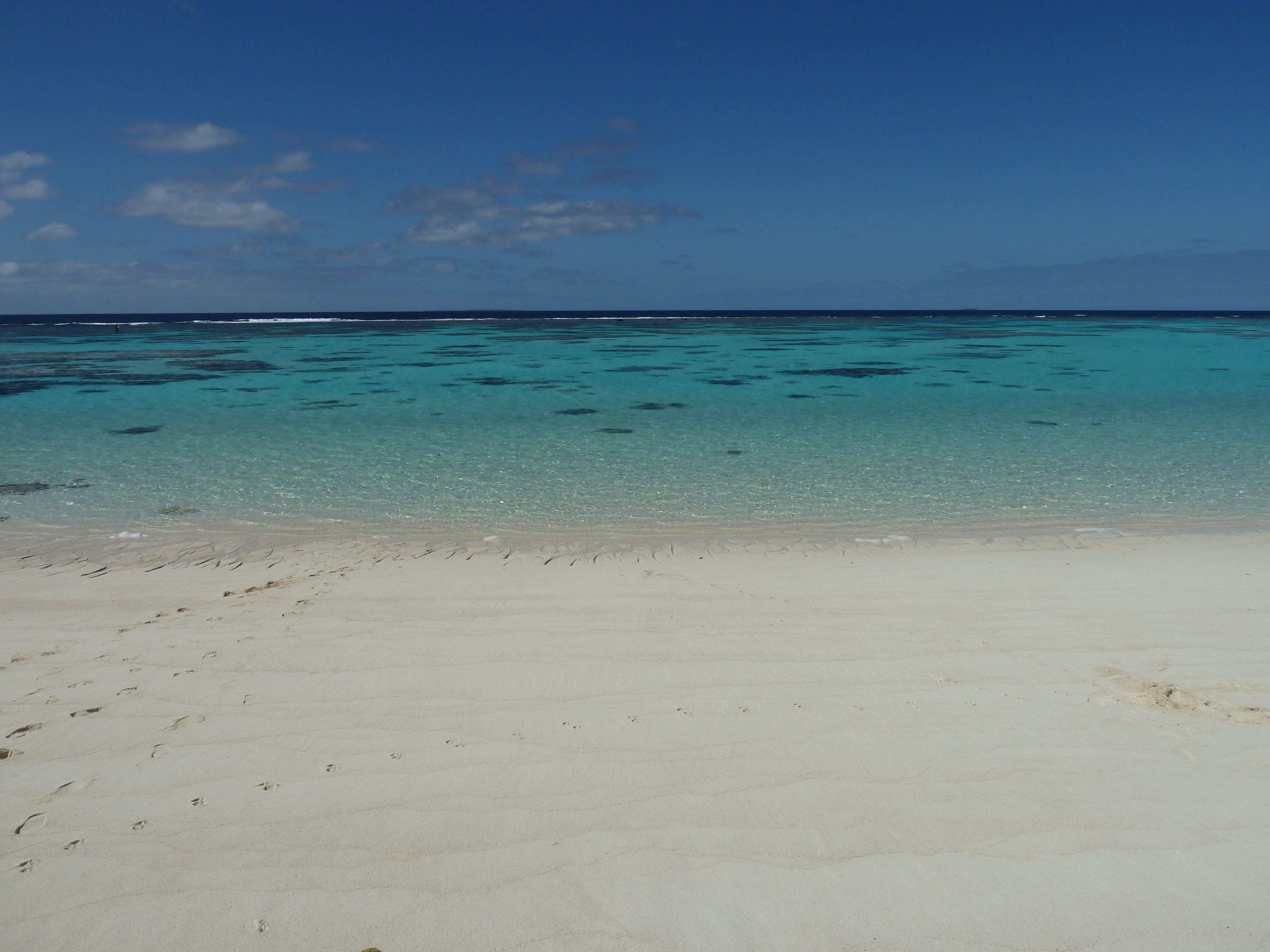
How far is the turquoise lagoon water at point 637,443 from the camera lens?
33.1 feet

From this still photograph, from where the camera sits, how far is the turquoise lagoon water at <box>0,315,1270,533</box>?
10078 millimetres

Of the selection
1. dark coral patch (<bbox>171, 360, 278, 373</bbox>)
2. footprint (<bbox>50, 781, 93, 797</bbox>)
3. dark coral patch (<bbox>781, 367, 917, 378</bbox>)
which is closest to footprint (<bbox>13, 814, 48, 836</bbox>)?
footprint (<bbox>50, 781, 93, 797</bbox>)

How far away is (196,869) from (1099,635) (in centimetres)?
601

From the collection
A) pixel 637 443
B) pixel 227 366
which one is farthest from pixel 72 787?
pixel 227 366

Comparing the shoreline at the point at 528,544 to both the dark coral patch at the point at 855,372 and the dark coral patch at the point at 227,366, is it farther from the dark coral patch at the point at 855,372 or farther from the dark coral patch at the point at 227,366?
the dark coral patch at the point at 227,366

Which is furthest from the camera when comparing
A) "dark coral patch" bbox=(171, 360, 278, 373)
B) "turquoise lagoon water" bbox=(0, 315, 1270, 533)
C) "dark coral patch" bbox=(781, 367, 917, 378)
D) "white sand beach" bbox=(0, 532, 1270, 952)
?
"dark coral patch" bbox=(171, 360, 278, 373)

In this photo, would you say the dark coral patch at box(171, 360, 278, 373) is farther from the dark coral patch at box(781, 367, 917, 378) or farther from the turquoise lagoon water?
the dark coral patch at box(781, 367, 917, 378)

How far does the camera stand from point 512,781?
385 cm

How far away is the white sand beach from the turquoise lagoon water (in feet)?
10.8

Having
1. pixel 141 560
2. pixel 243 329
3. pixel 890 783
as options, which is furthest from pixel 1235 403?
pixel 243 329

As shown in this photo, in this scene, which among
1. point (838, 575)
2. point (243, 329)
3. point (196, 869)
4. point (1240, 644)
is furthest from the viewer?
point (243, 329)

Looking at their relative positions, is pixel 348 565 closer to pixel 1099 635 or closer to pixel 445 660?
pixel 445 660

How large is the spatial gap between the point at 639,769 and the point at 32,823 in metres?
2.92

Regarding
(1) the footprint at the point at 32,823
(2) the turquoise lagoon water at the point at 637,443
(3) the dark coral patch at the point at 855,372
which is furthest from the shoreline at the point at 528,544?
(3) the dark coral patch at the point at 855,372
